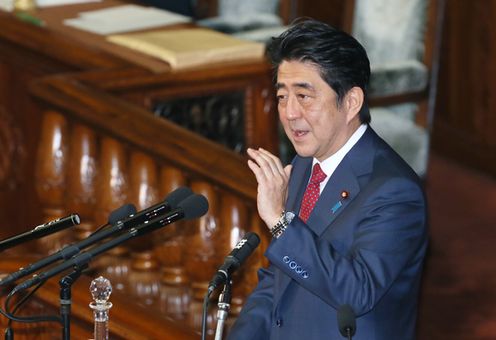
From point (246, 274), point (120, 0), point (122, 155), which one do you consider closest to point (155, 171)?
point (122, 155)

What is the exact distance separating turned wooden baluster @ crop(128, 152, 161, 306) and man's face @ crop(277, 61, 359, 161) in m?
1.17

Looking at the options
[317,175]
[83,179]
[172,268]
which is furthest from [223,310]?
[83,179]

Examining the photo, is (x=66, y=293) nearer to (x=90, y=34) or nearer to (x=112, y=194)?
(x=112, y=194)

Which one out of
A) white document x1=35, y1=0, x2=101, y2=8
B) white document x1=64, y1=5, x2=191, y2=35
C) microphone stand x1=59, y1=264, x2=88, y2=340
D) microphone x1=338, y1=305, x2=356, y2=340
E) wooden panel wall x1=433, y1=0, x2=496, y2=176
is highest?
microphone x1=338, y1=305, x2=356, y2=340

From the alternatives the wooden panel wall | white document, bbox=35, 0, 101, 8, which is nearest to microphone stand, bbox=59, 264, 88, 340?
white document, bbox=35, 0, 101, 8

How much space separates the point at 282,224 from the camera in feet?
9.24

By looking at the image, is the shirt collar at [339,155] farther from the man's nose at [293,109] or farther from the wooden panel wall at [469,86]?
the wooden panel wall at [469,86]

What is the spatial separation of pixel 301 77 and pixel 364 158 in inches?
10.0

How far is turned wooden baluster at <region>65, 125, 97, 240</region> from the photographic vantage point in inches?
164

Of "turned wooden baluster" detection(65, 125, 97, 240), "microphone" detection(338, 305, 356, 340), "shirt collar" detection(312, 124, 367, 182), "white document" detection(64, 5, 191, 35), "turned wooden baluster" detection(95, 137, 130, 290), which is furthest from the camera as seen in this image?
"white document" detection(64, 5, 191, 35)

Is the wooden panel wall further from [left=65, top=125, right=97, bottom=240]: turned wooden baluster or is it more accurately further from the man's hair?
the man's hair

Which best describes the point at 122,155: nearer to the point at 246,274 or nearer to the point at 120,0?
the point at 246,274

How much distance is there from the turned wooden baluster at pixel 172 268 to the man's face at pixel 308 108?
1117 millimetres

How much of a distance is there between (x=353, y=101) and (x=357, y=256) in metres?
0.39
